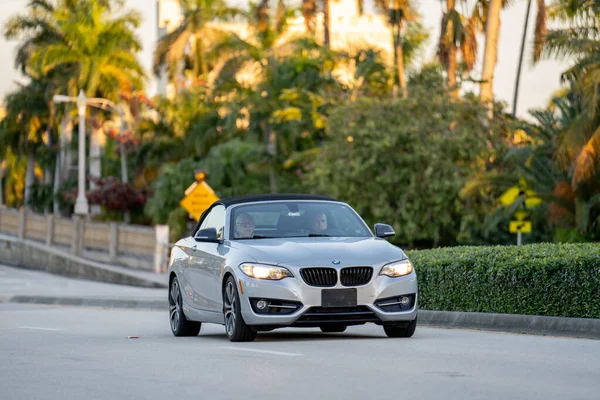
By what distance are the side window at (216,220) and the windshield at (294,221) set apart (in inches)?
8.6

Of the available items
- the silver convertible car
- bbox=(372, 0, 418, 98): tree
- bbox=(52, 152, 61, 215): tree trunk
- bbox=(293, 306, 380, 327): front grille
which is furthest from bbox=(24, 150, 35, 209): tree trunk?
bbox=(293, 306, 380, 327): front grille

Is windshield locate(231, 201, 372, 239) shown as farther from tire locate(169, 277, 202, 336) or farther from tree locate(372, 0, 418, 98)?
tree locate(372, 0, 418, 98)

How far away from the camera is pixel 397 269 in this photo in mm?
14289

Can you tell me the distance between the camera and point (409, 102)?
43.4 meters

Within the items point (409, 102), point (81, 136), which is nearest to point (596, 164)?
point (409, 102)

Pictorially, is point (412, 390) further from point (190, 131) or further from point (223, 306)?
point (190, 131)

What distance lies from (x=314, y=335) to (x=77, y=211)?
38022mm

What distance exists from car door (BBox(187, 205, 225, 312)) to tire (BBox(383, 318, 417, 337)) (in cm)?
183

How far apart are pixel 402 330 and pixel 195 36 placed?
5360 cm

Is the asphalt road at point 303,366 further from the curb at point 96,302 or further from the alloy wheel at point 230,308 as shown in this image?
the curb at point 96,302

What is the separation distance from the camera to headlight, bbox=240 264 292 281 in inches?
549

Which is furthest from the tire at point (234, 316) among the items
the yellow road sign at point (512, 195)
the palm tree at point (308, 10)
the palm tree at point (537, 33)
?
the palm tree at point (308, 10)

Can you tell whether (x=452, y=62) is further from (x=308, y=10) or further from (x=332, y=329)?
(x=332, y=329)

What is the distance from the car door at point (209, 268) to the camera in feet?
49.4
